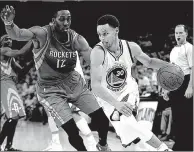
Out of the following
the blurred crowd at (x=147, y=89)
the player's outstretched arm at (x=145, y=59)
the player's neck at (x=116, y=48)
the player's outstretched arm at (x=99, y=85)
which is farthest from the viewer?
the blurred crowd at (x=147, y=89)

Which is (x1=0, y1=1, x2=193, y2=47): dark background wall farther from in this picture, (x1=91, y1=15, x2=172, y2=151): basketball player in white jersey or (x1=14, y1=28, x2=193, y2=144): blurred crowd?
(x1=91, y1=15, x2=172, y2=151): basketball player in white jersey

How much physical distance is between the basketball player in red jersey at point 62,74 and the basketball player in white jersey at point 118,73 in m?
0.23

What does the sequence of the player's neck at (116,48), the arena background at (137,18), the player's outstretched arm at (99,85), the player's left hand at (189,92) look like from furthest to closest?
the arena background at (137,18), the player's left hand at (189,92), the player's neck at (116,48), the player's outstretched arm at (99,85)

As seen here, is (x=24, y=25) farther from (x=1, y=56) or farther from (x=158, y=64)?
(x=158, y=64)

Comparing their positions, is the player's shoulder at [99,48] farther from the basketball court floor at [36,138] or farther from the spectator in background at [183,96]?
the basketball court floor at [36,138]

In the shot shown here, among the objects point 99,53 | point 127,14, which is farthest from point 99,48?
point 127,14

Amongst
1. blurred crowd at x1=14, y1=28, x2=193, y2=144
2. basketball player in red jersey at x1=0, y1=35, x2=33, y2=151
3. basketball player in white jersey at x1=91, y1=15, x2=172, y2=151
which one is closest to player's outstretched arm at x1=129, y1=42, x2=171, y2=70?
basketball player in white jersey at x1=91, y1=15, x2=172, y2=151

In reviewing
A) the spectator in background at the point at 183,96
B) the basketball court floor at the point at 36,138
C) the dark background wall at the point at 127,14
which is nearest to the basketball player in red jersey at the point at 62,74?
the spectator in background at the point at 183,96

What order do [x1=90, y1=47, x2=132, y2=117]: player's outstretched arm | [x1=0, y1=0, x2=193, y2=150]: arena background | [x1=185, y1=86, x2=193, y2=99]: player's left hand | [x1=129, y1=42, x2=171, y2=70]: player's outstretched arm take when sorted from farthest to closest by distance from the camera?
[x1=0, y1=0, x2=193, y2=150]: arena background
[x1=185, y1=86, x2=193, y2=99]: player's left hand
[x1=129, y1=42, x2=171, y2=70]: player's outstretched arm
[x1=90, y1=47, x2=132, y2=117]: player's outstretched arm

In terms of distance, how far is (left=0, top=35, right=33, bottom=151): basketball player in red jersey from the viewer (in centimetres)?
545

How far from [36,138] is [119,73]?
3.44m

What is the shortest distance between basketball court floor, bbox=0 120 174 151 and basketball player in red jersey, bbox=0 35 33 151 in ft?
2.03

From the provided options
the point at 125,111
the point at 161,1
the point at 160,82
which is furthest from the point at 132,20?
the point at 125,111

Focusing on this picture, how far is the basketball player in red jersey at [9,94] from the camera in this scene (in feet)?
17.9
